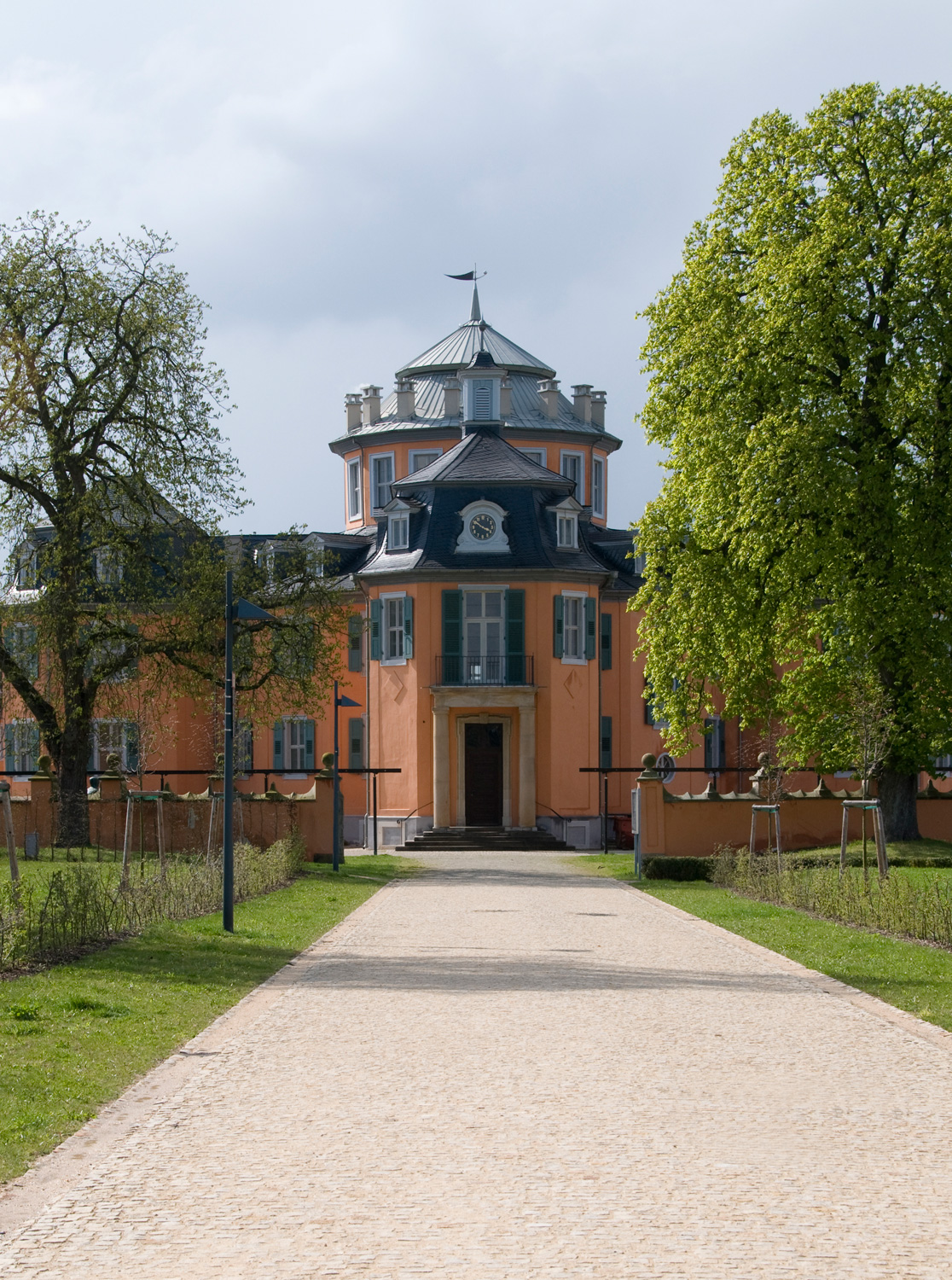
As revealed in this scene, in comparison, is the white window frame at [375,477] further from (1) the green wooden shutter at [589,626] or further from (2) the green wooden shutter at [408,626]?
(1) the green wooden shutter at [589,626]

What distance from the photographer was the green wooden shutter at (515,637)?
4575cm

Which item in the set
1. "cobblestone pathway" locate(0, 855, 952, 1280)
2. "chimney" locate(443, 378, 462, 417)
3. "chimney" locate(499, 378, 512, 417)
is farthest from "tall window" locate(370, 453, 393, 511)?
"cobblestone pathway" locate(0, 855, 952, 1280)

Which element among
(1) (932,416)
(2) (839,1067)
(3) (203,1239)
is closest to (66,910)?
(2) (839,1067)

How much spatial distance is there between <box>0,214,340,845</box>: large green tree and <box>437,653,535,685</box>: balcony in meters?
12.1

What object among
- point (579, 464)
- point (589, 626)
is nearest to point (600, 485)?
point (579, 464)

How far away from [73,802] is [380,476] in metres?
24.0

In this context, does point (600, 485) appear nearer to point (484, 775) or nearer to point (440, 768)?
point (484, 775)

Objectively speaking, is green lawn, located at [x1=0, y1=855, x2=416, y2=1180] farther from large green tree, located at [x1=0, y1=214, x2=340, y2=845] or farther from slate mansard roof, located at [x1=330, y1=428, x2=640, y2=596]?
slate mansard roof, located at [x1=330, y1=428, x2=640, y2=596]

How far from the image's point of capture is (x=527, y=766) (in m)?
45.2

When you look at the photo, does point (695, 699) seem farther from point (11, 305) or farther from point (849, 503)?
point (11, 305)

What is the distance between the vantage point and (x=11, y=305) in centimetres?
3056

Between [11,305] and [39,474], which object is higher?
[11,305]

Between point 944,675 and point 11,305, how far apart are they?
19.0 m

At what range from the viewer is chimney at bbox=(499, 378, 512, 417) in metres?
52.5
